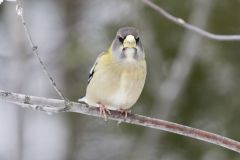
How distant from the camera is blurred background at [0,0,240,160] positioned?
252 inches

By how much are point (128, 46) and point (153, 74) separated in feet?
8.79

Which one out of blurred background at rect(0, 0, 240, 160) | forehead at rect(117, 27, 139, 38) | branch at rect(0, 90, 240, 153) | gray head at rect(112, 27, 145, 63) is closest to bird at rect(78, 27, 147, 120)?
gray head at rect(112, 27, 145, 63)

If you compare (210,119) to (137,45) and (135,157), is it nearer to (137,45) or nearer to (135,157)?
(135,157)

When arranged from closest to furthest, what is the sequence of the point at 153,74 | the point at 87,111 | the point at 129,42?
1. the point at 87,111
2. the point at 129,42
3. the point at 153,74

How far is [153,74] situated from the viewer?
21.9 ft

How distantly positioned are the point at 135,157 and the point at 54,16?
11.3 ft

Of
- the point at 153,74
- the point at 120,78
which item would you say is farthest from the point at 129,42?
the point at 153,74

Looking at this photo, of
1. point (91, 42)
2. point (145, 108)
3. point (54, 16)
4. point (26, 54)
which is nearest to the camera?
point (145, 108)

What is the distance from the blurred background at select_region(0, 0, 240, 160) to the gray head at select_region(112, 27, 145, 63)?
6.90ft

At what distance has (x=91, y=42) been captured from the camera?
732 cm

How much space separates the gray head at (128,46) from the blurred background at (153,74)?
82.8 inches

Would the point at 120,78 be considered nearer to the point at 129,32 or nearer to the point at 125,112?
the point at 125,112

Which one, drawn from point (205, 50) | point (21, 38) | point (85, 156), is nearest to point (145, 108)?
point (205, 50)

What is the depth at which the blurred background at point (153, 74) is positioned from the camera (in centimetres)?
640
